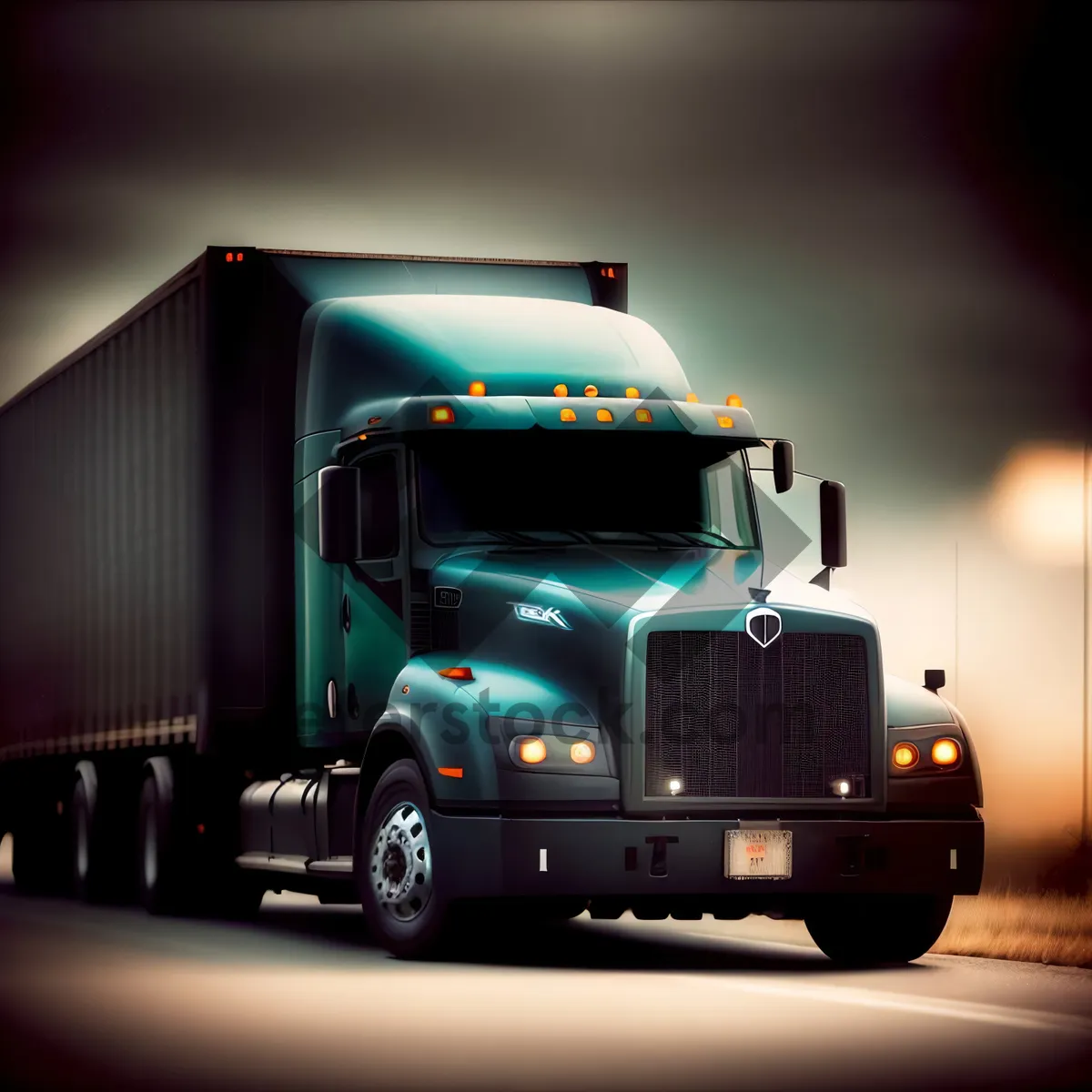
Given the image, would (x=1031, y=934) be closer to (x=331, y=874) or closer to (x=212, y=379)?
(x=331, y=874)

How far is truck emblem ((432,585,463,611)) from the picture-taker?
1377 cm

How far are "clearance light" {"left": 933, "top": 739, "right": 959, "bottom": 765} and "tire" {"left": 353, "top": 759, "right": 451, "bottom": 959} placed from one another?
2.95 meters

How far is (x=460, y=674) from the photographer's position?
43.3 feet

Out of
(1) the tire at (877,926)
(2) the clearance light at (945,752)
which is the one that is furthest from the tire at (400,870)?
(2) the clearance light at (945,752)

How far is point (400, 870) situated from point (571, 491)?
8.38 feet

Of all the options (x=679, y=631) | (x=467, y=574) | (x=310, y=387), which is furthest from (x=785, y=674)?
(x=310, y=387)

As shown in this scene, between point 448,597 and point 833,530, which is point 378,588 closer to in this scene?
point 448,597

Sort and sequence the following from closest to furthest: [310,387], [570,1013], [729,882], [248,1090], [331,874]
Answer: [248,1090] < [570,1013] < [729,882] < [331,874] < [310,387]

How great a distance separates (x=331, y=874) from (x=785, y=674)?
11.1 ft

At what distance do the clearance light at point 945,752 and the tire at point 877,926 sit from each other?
2.54 feet

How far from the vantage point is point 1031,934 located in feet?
49.1

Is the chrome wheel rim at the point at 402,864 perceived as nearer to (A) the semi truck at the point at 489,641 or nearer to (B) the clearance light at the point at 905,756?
(A) the semi truck at the point at 489,641

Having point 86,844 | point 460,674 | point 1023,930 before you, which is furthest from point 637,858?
point 86,844

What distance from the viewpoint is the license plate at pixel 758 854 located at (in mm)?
12812
